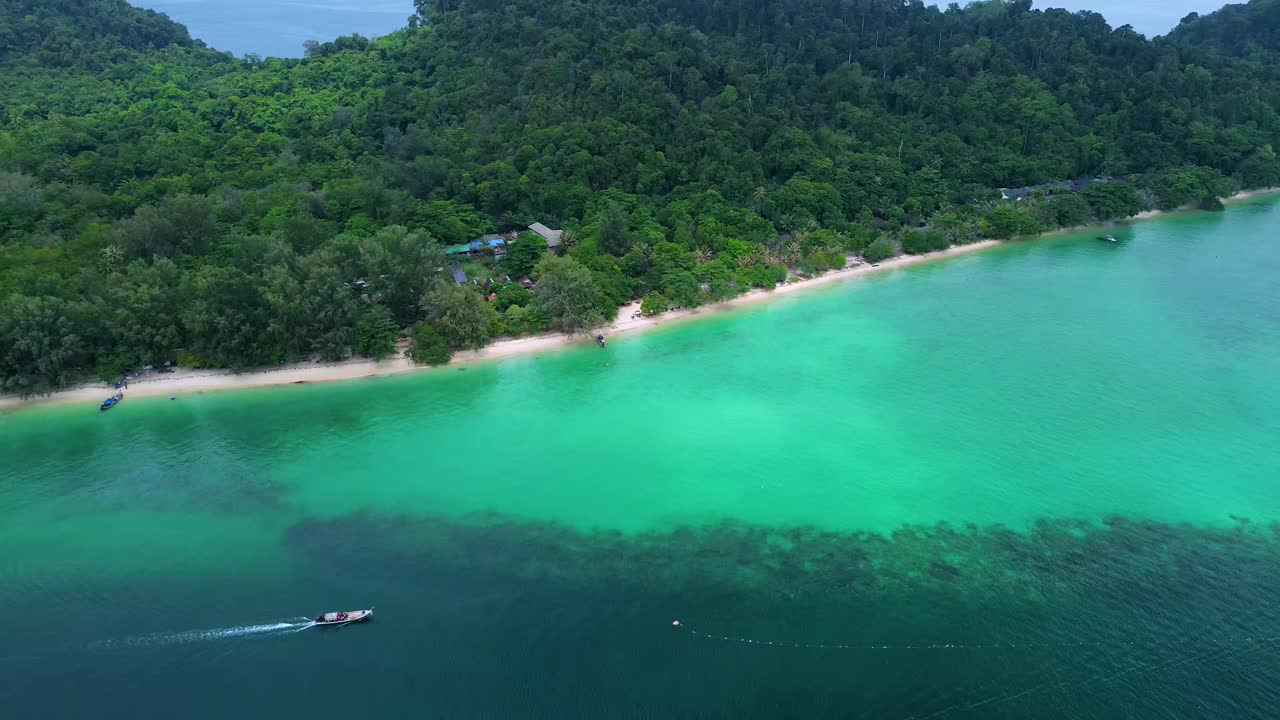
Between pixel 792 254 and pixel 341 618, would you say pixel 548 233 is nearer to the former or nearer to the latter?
pixel 792 254

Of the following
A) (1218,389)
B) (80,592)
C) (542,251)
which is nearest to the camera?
(80,592)

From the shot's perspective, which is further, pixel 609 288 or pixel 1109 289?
pixel 1109 289

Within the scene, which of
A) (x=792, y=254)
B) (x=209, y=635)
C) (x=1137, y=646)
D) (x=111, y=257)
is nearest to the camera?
(x=1137, y=646)

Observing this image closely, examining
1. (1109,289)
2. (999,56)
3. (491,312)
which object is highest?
(999,56)

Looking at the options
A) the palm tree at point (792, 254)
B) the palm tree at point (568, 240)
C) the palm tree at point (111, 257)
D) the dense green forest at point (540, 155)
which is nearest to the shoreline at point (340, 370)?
the dense green forest at point (540, 155)

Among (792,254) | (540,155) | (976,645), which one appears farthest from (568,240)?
(976,645)

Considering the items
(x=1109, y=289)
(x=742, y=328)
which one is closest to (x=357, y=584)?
(x=742, y=328)

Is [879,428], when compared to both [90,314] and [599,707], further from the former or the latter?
[90,314]

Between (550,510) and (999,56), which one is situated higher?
(999,56)
